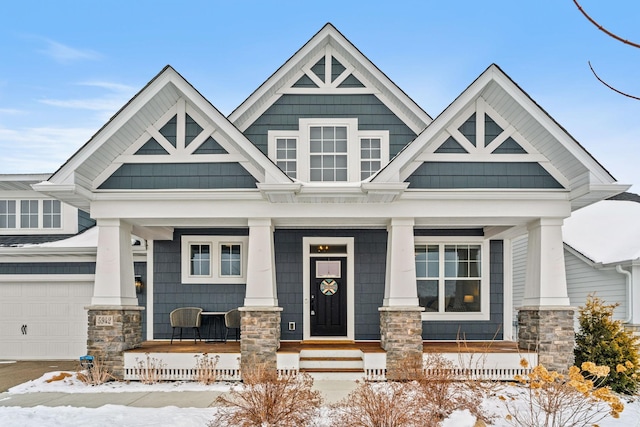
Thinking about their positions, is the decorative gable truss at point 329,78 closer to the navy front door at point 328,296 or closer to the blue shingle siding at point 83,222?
the navy front door at point 328,296

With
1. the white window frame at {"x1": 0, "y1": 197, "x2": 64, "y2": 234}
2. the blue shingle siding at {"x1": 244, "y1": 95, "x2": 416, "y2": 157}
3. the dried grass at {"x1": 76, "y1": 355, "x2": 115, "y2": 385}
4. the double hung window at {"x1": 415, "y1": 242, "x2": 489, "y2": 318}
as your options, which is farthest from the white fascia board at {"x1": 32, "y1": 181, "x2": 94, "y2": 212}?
the double hung window at {"x1": 415, "y1": 242, "x2": 489, "y2": 318}

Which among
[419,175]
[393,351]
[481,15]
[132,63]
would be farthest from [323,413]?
[132,63]

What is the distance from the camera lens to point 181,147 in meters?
9.71

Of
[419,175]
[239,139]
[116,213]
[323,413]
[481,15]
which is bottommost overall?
[323,413]

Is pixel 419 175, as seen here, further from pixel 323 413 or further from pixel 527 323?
pixel 323 413

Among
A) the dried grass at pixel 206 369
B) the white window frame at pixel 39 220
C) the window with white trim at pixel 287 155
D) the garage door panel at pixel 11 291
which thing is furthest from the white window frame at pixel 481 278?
the garage door panel at pixel 11 291

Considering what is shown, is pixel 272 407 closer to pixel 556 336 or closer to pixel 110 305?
pixel 110 305

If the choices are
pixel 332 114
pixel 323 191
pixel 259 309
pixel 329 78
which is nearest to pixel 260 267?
pixel 259 309

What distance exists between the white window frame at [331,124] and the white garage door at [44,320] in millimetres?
5829

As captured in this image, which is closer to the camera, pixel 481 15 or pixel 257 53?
pixel 481 15

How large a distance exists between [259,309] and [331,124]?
4.36m

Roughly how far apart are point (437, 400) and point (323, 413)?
1.51 meters

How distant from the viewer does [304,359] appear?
10000mm

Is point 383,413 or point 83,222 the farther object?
point 83,222
